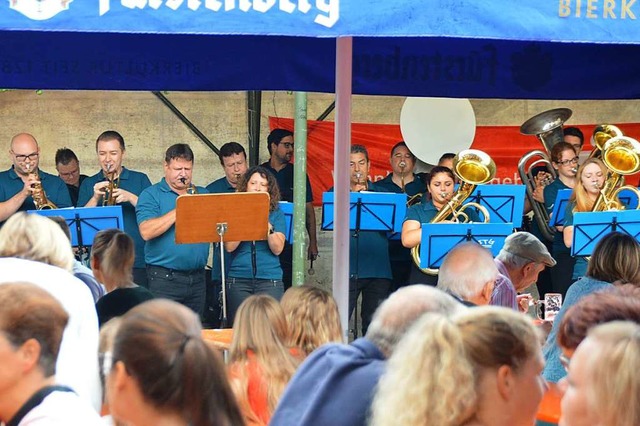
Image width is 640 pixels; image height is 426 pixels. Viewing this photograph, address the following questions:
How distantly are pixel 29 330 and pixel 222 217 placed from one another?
4831 millimetres

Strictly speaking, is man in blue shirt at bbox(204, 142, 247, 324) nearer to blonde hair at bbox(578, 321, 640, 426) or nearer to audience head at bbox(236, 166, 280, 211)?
audience head at bbox(236, 166, 280, 211)

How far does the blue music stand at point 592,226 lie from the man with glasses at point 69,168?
428 centimetres

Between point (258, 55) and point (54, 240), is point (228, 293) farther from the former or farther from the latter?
point (54, 240)

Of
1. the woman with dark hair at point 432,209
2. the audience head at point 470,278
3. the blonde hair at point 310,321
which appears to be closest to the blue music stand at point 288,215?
the woman with dark hair at point 432,209

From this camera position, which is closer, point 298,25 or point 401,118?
point 298,25

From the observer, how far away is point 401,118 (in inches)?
401

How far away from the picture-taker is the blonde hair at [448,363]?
2371mm

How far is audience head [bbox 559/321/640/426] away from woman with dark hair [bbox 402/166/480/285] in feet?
19.6

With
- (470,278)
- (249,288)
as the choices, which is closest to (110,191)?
(249,288)

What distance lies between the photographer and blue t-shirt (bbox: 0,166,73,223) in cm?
841

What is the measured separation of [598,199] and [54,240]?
16.4 feet

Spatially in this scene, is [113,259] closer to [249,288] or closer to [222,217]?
[222,217]

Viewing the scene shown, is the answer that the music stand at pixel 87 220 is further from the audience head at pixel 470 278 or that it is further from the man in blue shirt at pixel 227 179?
the audience head at pixel 470 278

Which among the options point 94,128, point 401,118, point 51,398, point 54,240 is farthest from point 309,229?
point 51,398
